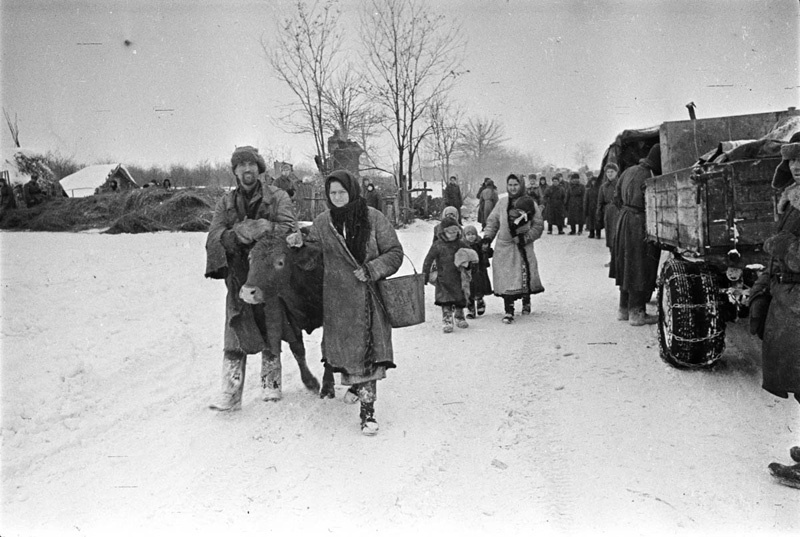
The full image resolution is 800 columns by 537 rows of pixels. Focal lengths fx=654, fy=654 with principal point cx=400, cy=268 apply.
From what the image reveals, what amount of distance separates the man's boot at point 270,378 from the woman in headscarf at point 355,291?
0.67 m

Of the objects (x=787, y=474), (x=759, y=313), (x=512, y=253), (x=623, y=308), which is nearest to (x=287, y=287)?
(x=759, y=313)

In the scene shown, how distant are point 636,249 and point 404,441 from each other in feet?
13.9

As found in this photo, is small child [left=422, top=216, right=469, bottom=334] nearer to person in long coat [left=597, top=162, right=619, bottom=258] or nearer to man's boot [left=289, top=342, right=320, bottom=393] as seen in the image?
man's boot [left=289, top=342, right=320, bottom=393]

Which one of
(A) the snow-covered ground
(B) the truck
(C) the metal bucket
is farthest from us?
(B) the truck

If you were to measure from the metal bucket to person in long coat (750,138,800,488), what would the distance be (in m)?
2.08

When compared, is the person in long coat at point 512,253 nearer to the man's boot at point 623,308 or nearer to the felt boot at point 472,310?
the felt boot at point 472,310

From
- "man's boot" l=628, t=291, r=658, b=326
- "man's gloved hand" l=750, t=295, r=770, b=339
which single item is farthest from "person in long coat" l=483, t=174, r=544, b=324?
"man's gloved hand" l=750, t=295, r=770, b=339

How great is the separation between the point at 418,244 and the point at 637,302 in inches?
396

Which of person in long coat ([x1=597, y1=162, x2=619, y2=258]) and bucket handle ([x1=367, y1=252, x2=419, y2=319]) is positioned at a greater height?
person in long coat ([x1=597, y1=162, x2=619, y2=258])

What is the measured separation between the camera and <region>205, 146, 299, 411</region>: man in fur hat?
4652 mm

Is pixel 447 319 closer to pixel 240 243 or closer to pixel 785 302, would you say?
pixel 240 243

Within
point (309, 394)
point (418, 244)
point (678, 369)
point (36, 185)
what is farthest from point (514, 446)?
point (36, 185)

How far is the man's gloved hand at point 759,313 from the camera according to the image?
11.9ft

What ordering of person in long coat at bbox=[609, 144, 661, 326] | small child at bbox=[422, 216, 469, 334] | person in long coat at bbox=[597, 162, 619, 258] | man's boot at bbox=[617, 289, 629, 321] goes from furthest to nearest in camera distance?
1. person in long coat at bbox=[597, 162, 619, 258]
2. man's boot at bbox=[617, 289, 629, 321]
3. small child at bbox=[422, 216, 469, 334]
4. person in long coat at bbox=[609, 144, 661, 326]
